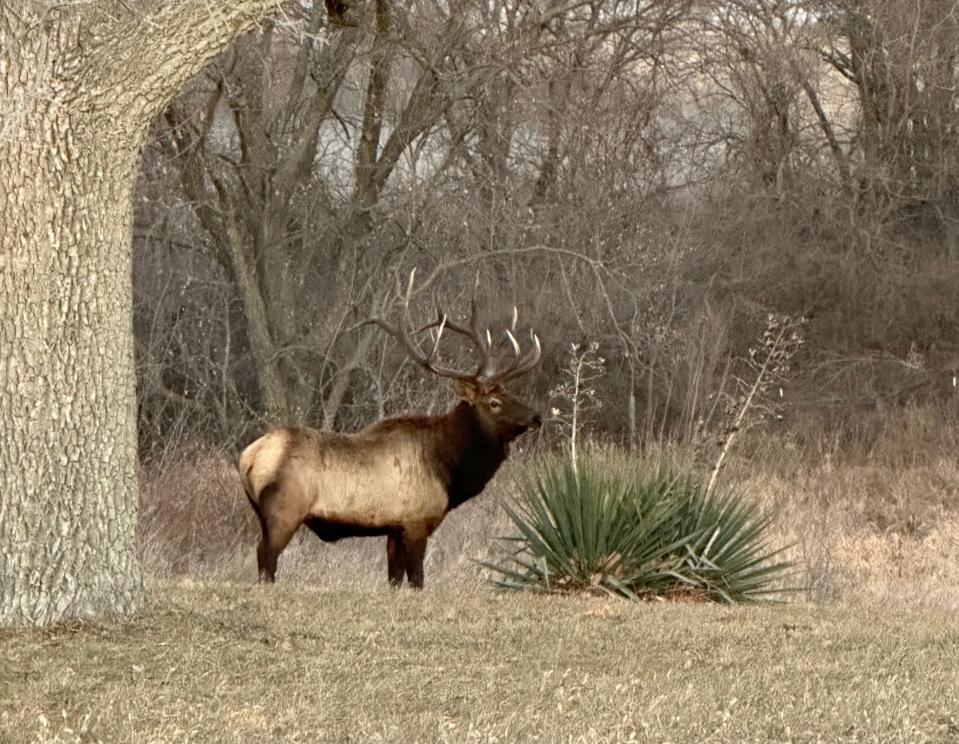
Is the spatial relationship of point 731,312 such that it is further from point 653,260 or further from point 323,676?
point 323,676

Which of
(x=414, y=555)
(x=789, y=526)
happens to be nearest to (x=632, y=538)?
(x=414, y=555)

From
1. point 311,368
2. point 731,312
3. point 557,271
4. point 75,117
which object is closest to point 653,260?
point 557,271

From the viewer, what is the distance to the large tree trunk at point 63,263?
26.7 feet

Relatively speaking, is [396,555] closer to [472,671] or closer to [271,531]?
[271,531]

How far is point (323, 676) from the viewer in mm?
7703

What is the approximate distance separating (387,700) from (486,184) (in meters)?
16.0

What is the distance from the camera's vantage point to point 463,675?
785cm

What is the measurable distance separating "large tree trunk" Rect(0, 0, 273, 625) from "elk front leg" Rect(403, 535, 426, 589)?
13.5 ft

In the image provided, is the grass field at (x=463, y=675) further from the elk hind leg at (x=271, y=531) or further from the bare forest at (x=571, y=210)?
the bare forest at (x=571, y=210)

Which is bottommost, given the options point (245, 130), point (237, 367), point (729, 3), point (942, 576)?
point (942, 576)

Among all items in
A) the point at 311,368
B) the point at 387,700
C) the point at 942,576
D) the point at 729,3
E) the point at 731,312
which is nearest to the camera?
the point at 387,700

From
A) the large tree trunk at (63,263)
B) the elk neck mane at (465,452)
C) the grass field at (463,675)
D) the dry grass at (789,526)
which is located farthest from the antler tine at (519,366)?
the large tree trunk at (63,263)

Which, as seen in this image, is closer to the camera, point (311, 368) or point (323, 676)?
point (323, 676)

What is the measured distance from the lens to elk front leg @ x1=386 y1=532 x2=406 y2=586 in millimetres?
12562
